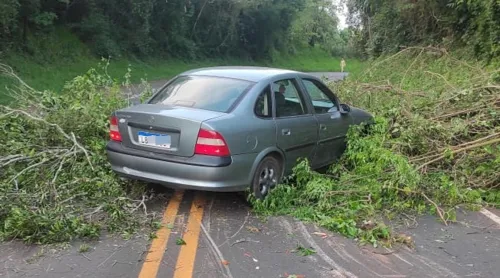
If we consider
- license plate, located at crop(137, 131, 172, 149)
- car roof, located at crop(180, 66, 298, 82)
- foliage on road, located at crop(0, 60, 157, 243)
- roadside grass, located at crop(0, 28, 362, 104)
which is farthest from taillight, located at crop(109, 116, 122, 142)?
roadside grass, located at crop(0, 28, 362, 104)

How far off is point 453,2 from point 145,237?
12483 mm

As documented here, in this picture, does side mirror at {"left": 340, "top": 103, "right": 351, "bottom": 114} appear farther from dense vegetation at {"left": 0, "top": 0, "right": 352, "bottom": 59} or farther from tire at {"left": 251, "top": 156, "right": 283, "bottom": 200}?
dense vegetation at {"left": 0, "top": 0, "right": 352, "bottom": 59}

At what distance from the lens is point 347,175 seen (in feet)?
21.2

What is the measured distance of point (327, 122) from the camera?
6.85 meters

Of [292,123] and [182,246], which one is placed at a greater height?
[292,123]

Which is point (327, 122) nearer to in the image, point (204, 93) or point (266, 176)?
point (266, 176)

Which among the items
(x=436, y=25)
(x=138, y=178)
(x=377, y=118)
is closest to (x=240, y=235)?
(x=138, y=178)

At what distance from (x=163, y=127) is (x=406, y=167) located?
2744mm

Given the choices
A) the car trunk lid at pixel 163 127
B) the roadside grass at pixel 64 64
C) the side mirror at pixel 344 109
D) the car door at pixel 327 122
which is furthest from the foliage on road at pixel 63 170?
the roadside grass at pixel 64 64

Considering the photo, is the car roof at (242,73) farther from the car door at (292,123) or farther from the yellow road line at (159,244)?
the yellow road line at (159,244)

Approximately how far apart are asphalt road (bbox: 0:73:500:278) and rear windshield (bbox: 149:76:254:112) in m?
1.17

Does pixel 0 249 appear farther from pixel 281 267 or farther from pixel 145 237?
pixel 281 267

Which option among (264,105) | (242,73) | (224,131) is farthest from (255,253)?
(242,73)

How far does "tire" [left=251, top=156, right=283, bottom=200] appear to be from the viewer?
573 cm
